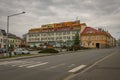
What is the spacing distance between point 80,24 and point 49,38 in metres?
23.6

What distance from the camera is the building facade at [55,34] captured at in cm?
11800

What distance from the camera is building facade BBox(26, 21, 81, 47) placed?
387 feet

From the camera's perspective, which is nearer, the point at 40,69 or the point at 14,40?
the point at 40,69

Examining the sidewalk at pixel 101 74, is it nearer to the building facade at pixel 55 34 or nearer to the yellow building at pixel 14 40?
the building facade at pixel 55 34

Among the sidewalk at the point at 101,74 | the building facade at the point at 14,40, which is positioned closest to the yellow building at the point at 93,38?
the building facade at the point at 14,40

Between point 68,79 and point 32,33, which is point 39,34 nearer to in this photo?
point 32,33

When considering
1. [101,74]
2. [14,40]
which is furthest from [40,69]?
[14,40]

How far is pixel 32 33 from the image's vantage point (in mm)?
137750

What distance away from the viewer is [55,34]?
125750mm

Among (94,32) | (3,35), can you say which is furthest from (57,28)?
(3,35)

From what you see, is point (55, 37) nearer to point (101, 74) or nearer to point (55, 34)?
point (55, 34)

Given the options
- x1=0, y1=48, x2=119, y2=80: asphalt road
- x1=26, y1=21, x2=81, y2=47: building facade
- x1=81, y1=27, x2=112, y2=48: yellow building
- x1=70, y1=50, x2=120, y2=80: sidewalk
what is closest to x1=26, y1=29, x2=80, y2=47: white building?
x1=26, y1=21, x2=81, y2=47: building facade

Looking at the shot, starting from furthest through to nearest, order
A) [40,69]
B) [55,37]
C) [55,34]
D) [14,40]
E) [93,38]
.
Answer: [55,34] < [55,37] < [14,40] < [93,38] < [40,69]

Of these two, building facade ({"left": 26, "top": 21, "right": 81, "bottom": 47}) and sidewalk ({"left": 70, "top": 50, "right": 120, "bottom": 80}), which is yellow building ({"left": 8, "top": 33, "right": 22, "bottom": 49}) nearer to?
building facade ({"left": 26, "top": 21, "right": 81, "bottom": 47})
